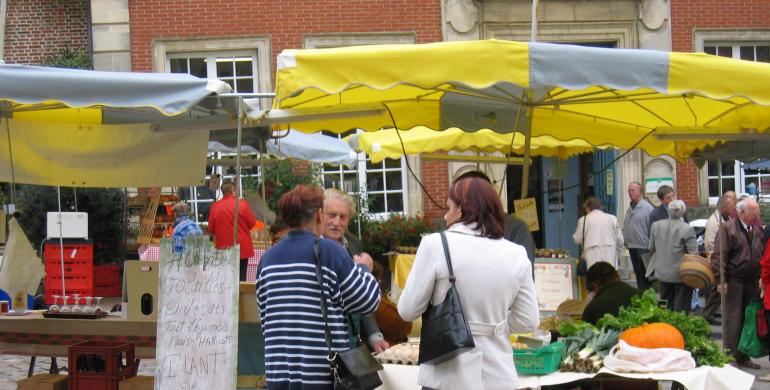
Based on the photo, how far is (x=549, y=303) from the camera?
29.2ft

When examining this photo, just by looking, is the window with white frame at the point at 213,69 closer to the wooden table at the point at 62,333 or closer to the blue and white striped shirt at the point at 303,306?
the wooden table at the point at 62,333

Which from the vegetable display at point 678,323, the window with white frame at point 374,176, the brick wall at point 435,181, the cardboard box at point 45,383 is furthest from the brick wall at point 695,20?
the cardboard box at point 45,383

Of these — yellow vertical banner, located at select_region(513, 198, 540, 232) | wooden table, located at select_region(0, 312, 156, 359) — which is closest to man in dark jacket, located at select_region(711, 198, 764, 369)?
yellow vertical banner, located at select_region(513, 198, 540, 232)

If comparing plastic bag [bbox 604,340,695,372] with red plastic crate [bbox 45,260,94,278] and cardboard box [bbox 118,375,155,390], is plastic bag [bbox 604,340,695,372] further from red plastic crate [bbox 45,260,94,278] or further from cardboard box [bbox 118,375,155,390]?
red plastic crate [bbox 45,260,94,278]

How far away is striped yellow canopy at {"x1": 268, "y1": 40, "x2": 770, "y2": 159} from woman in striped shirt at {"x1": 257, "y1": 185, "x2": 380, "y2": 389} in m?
1.09

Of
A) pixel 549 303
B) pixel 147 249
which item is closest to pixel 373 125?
pixel 549 303

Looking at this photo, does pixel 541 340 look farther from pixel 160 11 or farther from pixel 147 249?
pixel 160 11

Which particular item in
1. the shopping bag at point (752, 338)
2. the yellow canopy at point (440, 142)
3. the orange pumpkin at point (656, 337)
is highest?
the yellow canopy at point (440, 142)

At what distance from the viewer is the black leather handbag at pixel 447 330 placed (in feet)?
14.9

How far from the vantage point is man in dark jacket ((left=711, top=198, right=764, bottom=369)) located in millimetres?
10031

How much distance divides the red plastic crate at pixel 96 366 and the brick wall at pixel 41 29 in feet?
35.5

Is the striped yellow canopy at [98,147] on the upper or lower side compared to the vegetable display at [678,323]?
upper

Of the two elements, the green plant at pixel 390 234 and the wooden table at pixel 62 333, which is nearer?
the wooden table at pixel 62 333

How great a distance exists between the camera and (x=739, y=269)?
10070 mm
